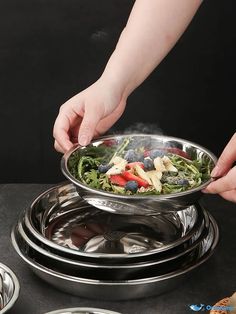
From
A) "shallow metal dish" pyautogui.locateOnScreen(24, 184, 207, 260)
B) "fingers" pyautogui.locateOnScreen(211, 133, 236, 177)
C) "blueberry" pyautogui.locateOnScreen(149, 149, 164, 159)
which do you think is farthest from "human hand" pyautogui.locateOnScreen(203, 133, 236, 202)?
"blueberry" pyautogui.locateOnScreen(149, 149, 164, 159)

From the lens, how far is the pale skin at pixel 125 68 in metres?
1.93

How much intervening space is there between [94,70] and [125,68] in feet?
3.25

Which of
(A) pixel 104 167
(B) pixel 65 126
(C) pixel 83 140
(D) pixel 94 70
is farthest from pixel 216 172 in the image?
(D) pixel 94 70

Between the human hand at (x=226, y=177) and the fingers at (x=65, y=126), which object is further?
the fingers at (x=65, y=126)

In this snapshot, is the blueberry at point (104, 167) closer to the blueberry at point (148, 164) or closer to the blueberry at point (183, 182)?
the blueberry at point (148, 164)

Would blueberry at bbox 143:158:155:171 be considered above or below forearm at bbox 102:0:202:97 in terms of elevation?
below

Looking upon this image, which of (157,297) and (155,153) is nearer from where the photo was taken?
(157,297)

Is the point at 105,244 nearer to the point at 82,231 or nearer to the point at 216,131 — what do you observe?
the point at 82,231

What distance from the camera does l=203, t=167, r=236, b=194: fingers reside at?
1.51m

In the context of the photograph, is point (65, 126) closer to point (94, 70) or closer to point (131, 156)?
point (131, 156)

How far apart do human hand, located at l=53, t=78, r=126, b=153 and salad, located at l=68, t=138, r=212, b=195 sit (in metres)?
0.06

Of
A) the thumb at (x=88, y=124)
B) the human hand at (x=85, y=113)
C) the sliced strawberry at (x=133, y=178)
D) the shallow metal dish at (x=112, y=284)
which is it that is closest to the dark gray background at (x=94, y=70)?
the human hand at (x=85, y=113)

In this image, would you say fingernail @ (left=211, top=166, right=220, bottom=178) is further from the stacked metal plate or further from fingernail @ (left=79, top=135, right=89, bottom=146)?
fingernail @ (left=79, top=135, right=89, bottom=146)

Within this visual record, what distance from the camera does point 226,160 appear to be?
1608mm
